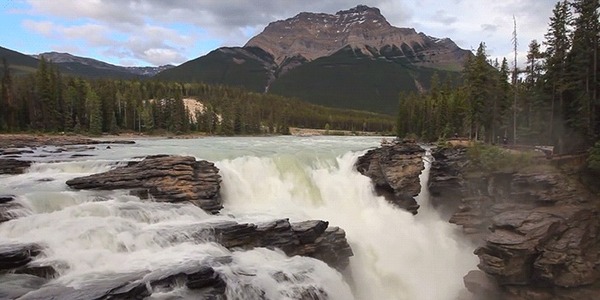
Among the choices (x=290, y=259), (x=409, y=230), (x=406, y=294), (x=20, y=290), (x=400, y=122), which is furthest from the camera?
(x=400, y=122)

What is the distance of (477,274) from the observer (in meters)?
24.7

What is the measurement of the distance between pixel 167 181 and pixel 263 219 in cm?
622

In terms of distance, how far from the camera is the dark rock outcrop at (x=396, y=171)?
1420 inches

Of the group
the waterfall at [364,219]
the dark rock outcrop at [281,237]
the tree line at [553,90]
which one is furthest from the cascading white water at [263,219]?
the tree line at [553,90]

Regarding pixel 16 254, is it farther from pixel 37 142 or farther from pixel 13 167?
pixel 37 142

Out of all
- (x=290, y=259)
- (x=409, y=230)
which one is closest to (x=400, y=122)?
(x=409, y=230)

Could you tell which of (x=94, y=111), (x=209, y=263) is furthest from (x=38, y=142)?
(x=209, y=263)

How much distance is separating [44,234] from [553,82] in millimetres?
40914

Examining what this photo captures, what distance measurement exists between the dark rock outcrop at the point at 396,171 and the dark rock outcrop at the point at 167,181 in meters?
15.7

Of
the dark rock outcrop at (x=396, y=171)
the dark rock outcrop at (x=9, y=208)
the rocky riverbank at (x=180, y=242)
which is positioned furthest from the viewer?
the dark rock outcrop at (x=396, y=171)

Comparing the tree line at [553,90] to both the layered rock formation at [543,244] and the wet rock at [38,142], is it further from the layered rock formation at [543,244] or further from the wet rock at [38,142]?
the wet rock at [38,142]

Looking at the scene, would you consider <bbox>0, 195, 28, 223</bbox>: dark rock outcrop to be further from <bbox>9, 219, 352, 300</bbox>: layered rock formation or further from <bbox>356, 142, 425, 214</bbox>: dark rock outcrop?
<bbox>356, 142, 425, 214</bbox>: dark rock outcrop

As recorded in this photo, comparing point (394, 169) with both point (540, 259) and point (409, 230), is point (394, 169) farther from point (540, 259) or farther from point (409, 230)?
point (540, 259)

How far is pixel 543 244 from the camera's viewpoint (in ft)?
74.1
